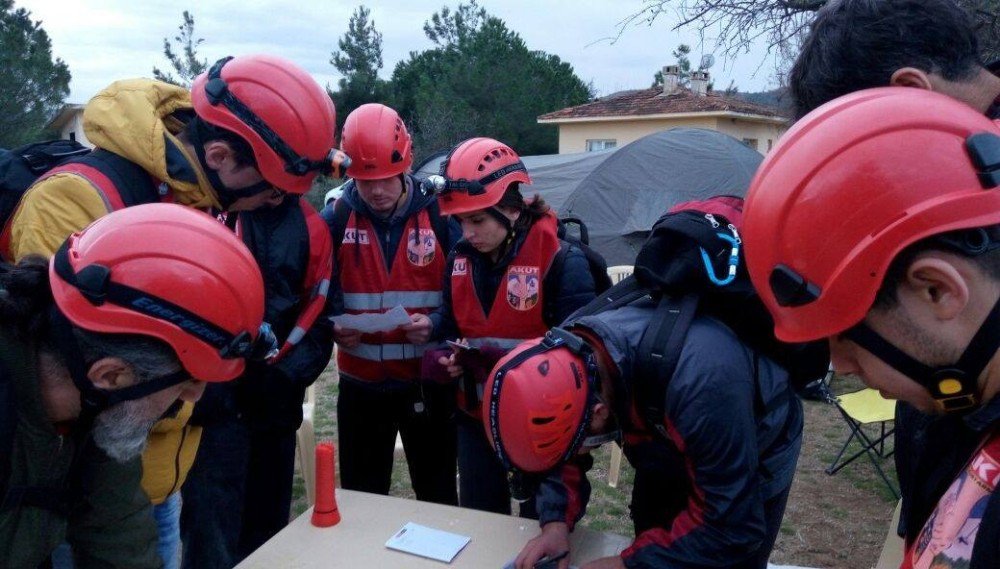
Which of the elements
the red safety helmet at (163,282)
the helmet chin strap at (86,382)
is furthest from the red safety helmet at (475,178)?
the helmet chin strap at (86,382)

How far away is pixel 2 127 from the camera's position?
60.7 ft

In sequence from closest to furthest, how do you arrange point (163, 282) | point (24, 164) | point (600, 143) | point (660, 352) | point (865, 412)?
point (163, 282) < point (660, 352) < point (24, 164) < point (865, 412) < point (600, 143)

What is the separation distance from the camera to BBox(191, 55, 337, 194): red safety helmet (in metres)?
2.53

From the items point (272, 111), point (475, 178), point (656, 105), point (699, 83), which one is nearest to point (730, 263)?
point (475, 178)

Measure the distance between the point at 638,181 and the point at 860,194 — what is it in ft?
32.9

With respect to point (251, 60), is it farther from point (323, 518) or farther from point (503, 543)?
point (503, 543)

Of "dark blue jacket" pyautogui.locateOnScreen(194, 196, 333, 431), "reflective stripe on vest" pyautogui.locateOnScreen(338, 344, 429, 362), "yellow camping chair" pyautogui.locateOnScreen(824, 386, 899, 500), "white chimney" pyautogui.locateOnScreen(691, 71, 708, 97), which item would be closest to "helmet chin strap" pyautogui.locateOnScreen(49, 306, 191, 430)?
"dark blue jacket" pyautogui.locateOnScreen(194, 196, 333, 431)

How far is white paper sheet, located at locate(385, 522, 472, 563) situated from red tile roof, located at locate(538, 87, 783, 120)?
20.2 metres

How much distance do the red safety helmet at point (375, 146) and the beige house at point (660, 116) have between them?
62.3 ft

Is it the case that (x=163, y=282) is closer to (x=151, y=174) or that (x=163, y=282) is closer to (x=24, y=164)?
(x=151, y=174)

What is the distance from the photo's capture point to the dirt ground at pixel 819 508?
4.32 meters

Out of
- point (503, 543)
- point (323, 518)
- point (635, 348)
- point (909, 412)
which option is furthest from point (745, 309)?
point (323, 518)

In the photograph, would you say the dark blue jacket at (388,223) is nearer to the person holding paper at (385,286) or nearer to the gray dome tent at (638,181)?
the person holding paper at (385,286)

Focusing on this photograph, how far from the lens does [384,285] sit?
333 cm
